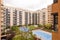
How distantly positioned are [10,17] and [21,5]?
3.91 ft

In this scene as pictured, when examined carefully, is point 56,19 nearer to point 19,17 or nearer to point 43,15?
point 43,15

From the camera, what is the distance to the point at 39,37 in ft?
20.4

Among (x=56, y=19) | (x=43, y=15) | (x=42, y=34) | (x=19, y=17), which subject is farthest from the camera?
(x=19, y=17)

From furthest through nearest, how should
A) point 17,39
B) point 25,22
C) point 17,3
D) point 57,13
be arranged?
point 25,22 → point 17,3 → point 17,39 → point 57,13

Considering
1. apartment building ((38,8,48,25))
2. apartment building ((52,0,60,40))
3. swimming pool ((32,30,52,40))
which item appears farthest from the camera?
apartment building ((38,8,48,25))

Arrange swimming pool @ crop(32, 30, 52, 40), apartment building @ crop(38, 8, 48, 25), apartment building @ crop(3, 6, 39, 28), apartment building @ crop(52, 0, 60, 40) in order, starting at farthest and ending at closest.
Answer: apartment building @ crop(3, 6, 39, 28)
apartment building @ crop(38, 8, 48, 25)
swimming pool @ crop(32, 30, 52, 40)
apartment building @ crop(52, 0, 60, 40)

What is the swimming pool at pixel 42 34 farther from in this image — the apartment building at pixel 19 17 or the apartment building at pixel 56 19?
the apartment building at pixel 56 19

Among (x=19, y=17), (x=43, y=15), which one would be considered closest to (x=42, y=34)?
(x=43, y=15)

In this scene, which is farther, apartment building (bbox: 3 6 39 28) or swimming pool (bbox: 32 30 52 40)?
apartment building (bbox: 3 6 39 28)

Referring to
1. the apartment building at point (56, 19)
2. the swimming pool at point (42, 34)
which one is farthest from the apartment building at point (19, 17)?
the apartment building at point (56, 19)

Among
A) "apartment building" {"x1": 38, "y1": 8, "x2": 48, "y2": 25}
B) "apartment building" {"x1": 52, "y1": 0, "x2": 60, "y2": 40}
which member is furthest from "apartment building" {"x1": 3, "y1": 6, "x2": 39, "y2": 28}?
"apartment building" {"x1": 52, "y1": 0, "x2": 60, "y2": 40}

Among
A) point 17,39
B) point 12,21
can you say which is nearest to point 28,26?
point 12,21

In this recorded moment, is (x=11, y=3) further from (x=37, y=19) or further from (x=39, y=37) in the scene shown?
(x=39, y=37)

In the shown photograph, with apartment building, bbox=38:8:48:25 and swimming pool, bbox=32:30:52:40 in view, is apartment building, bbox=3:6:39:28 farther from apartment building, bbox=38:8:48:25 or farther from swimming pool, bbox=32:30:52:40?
swimming pool, bbox=32:30:52:40
